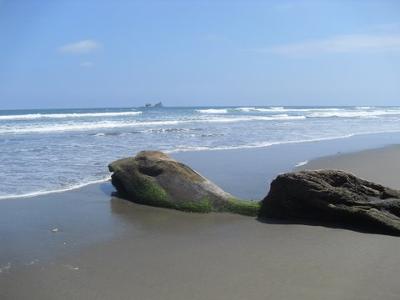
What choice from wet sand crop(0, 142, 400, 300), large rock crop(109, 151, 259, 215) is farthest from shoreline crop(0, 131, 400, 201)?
wet sand crop(0, 142, 400, 300)

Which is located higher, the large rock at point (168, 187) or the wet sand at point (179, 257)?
the large rock at point (168, 187)

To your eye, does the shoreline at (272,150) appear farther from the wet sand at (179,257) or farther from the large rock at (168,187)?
the wet sand at (179,257)

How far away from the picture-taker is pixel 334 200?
7.03 metres

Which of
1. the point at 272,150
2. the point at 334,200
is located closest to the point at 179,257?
the point at 334,200

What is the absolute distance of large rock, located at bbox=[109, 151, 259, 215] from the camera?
316 inches

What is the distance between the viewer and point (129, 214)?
26.2 feet

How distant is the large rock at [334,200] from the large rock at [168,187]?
0.62 m

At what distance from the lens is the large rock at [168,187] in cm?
802

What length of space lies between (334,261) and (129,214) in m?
3.71

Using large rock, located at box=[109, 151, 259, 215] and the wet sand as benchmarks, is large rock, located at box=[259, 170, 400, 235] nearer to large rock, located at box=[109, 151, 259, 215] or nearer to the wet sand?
the wet sand

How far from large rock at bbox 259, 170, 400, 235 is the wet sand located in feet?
1.06

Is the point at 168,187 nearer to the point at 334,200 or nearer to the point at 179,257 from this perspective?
the point at 179,257

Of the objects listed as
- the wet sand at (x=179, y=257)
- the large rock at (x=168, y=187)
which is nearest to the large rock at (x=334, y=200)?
the wet sand at (x=179, y=257)

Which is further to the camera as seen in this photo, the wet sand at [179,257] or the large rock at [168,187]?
the large rock at [168,187]
